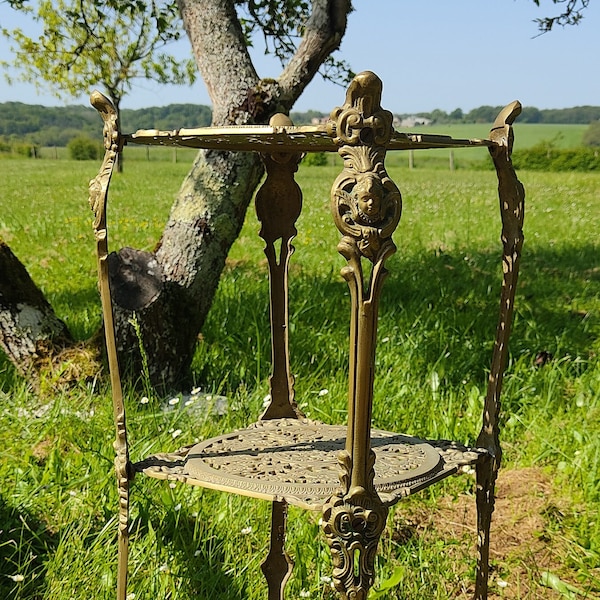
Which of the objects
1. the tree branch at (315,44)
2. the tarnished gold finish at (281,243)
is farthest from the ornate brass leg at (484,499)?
the tree branch at (315,44)

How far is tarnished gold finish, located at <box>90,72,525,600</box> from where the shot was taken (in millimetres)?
1434

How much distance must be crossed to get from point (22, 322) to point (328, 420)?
142cm

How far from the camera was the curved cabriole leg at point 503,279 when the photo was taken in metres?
2.00

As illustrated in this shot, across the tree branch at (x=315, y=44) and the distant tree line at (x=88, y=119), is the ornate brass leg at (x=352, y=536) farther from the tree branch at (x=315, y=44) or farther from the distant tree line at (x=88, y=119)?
the distant tree line at (x=88, y=119)

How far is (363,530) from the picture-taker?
1.60m

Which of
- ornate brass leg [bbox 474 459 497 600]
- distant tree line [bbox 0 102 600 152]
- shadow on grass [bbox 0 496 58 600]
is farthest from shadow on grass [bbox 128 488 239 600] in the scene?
distant tree line [bbox 0 102 600 152]

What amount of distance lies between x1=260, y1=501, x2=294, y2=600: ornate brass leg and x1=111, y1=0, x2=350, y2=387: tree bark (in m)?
1.14

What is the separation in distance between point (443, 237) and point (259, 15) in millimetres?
4101

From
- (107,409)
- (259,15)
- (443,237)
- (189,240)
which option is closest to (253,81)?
(189,240)

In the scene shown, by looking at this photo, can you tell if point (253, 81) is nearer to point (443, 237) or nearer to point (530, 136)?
point (443, 237)

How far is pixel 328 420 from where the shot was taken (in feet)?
10.9

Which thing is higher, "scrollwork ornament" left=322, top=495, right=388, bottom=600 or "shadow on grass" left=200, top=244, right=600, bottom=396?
"scrollwork ornament" left=322, top=495, right=388, bottom=600

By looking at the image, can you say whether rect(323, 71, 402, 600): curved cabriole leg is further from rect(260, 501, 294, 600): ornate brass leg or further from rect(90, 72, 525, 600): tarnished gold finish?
rect(260, 501, 294, 600): ornate brass leg

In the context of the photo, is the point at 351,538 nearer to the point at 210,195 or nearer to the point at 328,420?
the point at 328,420
